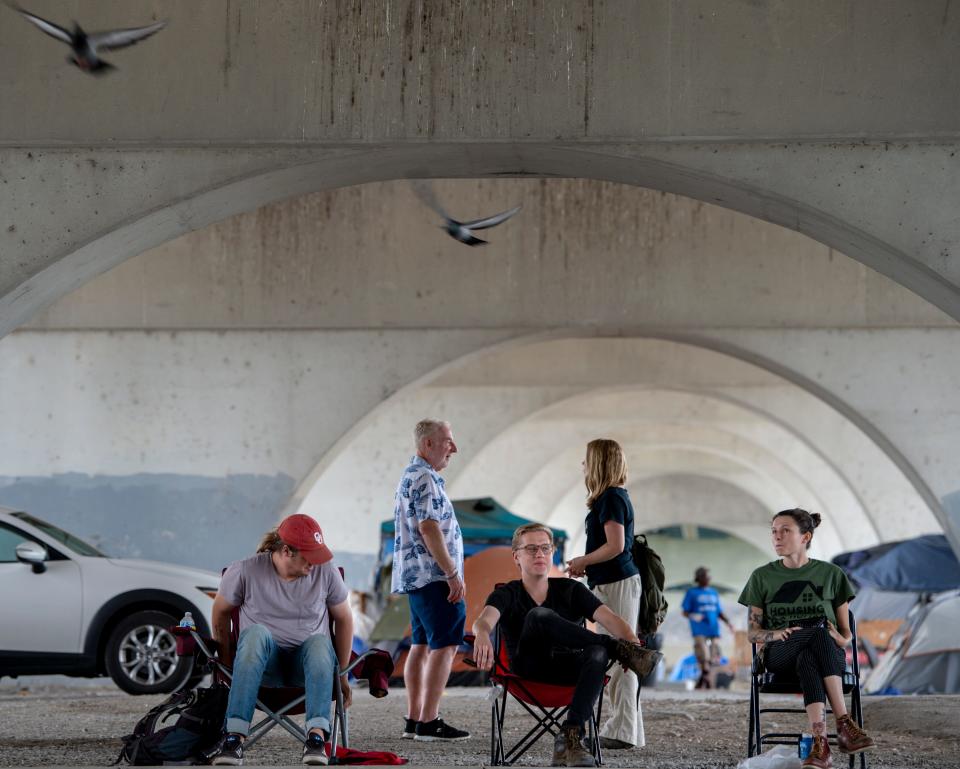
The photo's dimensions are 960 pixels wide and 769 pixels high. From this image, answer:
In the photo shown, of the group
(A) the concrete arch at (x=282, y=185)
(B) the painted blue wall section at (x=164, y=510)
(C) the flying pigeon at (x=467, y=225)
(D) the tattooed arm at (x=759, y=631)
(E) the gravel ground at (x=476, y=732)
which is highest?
(C) the flying pigeon at (x=467, y=225)

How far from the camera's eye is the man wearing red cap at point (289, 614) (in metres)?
5.62

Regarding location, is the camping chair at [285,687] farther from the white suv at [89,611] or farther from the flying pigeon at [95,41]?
the white suv at [89,611]

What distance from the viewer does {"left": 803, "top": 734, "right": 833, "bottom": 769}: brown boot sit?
18.1ft

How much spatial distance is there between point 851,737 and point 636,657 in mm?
908

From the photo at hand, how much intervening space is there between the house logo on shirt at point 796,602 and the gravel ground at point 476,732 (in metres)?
0.81

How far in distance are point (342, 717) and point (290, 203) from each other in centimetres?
868

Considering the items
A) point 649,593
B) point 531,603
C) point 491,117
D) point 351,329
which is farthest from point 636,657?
point 351,329

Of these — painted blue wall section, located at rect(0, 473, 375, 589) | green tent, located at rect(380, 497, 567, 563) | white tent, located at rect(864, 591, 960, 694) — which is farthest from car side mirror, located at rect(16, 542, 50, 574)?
white tent, located at rect(864, 591, 960, 694)

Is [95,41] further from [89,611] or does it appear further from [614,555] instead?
[89,611]

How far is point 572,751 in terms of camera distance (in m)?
5.54

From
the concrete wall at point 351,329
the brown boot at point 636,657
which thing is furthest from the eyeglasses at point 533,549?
the concrete wall at point 351,329

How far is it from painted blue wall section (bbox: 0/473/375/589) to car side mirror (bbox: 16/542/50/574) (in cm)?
313

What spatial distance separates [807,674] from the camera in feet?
18.8

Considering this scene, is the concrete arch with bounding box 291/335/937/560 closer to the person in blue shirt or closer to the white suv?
the person in blue shirt
